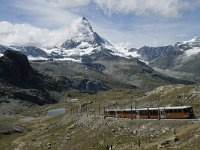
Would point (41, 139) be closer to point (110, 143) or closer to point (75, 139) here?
point (75, 139)

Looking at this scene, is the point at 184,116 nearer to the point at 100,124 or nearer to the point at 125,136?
the point at 125,136

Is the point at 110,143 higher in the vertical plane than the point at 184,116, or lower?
lower

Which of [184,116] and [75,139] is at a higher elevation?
[184,116]

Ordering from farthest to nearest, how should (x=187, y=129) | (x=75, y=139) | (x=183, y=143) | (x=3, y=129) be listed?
(x=3, y=129) → (x=75, y=139) → (x=187, y=129) → (x=183, y=143)

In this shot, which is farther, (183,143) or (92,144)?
(92,144)

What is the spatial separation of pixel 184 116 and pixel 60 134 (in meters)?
44.6

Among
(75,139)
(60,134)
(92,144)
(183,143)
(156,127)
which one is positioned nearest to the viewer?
(183,143)

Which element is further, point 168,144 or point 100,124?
point 100,124

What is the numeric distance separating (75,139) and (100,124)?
8.49 m

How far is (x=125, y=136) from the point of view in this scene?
8194 cm

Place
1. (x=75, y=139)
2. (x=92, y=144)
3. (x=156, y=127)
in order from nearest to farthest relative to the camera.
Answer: (x=156, y=127), (x=92, y=144), (x=75, y=139)

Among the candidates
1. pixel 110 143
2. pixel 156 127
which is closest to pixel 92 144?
pixel 110 143

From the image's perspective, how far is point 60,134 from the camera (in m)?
114

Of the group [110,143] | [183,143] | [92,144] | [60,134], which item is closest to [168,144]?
[183,143]
